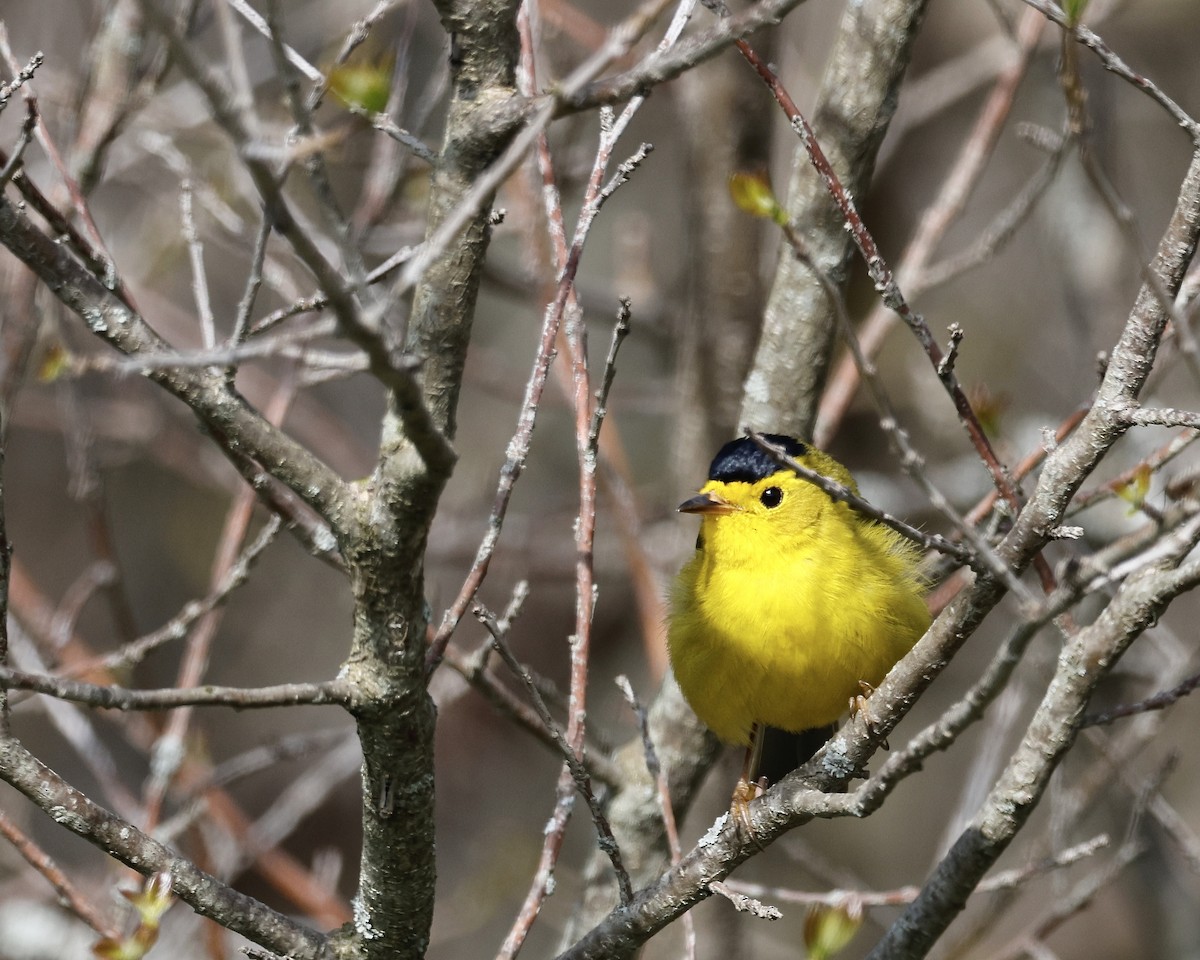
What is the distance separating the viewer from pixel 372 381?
8602 mm

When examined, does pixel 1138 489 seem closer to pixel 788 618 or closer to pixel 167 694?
pixel 788 618

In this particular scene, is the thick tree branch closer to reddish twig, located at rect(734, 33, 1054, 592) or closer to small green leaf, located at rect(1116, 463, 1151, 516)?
reddish twig, located at rect(734, 33, 1054, 592)

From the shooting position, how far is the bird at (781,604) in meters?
3.40

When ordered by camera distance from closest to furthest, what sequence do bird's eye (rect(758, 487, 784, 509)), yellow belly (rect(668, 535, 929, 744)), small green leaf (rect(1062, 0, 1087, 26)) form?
small green leaf (rect(1062, 0, 1087, 26)) → yellow belly (rect(668, 535, 929, 744)) → bird's eye (rect(758, 487, 784, 509))

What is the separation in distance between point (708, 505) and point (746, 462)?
18cm

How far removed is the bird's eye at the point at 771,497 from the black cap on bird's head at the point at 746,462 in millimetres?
50

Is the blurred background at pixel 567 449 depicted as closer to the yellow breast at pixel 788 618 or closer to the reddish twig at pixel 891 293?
the yellow breast at pixel 788 618

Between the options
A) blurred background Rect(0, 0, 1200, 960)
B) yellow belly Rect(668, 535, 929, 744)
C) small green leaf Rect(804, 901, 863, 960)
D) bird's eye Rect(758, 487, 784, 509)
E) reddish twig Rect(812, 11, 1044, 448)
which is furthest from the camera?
blurred background Rect(0, 0, 1200, 960)

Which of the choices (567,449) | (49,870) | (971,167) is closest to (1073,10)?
(49,870)

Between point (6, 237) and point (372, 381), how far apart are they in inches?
262

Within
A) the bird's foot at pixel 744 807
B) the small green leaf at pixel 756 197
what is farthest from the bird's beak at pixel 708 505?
the small green leaf at pixel 756 197

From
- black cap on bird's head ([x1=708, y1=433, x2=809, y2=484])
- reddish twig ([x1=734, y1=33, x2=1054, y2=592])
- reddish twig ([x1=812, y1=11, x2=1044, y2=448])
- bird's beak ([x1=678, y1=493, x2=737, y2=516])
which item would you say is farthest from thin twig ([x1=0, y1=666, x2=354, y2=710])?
reddish twig ([x1=812, y1=11, x2=1044, y2=448])

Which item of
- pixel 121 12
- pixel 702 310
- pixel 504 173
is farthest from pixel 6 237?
pixel 702 310

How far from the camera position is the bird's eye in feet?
12.2
